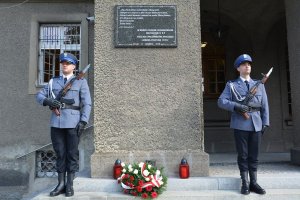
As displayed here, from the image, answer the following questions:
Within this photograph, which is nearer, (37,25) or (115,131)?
(115,131)

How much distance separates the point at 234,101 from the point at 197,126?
78 cm

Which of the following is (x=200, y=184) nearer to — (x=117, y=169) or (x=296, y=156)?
(x=117, y=169)

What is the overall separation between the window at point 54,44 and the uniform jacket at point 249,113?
4200 millimetres

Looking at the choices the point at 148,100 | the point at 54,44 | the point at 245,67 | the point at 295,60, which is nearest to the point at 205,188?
the point at 148,100

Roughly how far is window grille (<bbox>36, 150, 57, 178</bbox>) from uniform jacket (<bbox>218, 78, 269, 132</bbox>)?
4.42m

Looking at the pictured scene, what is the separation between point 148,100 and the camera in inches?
195

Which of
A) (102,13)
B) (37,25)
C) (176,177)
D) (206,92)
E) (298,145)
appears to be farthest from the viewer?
(206,92)

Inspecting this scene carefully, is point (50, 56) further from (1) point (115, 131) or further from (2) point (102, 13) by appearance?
(1) point (115, 131)

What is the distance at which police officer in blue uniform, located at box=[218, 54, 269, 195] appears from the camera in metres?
4.27

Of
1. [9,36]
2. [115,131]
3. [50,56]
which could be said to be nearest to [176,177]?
[115,131]

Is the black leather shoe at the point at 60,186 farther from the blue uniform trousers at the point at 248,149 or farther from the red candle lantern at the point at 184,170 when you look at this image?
the blue uniform trousers at the point at 248,149

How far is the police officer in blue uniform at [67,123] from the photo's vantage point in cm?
427

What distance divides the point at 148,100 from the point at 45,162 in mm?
3539

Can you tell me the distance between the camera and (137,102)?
4.94 m
